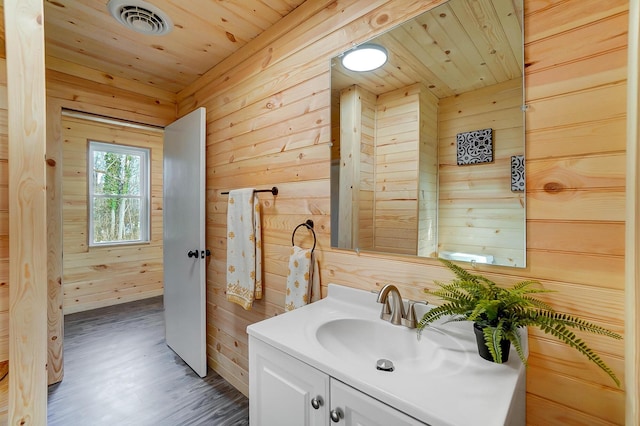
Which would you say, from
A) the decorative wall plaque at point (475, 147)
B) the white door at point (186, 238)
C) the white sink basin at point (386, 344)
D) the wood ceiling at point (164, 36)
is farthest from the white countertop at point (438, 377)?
the wood ceiling at point (164, 36)

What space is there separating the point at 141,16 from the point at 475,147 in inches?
75.0

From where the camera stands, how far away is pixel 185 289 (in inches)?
90.6

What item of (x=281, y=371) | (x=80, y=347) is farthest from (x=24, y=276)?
(x=80, y=347)

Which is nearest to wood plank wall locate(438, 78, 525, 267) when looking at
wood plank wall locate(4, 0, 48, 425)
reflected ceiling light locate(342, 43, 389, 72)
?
reflected ceiling light locate(342, 43, 389, 72)

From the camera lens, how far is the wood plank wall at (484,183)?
0.91 m

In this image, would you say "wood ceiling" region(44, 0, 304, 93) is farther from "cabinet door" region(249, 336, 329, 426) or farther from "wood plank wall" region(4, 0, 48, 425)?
"cabinet door" region(249, 336, 329, 426)

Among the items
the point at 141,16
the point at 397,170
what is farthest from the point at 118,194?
the point at 397,170

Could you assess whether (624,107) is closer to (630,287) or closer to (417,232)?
(630,287)

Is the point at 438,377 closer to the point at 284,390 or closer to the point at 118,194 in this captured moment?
the point at 284,390

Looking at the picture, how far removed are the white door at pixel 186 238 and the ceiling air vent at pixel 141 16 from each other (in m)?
0.54

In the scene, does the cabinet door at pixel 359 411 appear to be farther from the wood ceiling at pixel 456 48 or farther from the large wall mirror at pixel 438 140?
the wood ceiling at pixel 456 48

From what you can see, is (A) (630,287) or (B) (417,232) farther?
(B) (417,232)

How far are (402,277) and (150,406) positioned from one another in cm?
186

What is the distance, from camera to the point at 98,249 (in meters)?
3.65
